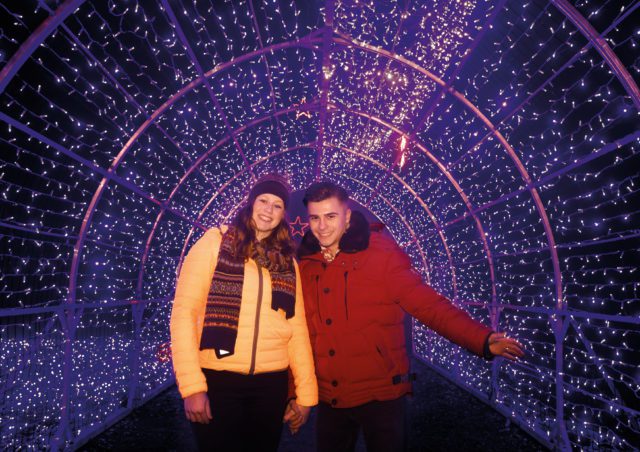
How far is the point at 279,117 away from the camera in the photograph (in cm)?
942

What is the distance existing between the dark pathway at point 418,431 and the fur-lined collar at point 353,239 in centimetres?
320

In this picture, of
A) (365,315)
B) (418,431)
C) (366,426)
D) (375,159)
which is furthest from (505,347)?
(375,159)

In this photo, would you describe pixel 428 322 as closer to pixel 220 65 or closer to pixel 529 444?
pixel 529 444

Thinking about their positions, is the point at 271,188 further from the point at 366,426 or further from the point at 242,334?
the point at 366,426

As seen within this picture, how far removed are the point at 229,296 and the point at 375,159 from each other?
910 cm

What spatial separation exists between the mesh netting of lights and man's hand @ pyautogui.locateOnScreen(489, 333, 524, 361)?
7.54 ft

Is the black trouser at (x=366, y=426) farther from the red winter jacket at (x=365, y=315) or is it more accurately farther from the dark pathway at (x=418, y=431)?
the dark pathway at (x=418, y=431)

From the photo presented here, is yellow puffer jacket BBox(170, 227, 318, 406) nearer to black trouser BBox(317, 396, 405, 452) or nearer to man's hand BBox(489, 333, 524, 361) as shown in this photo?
black trouser BBox(317, 396, 405, 452)

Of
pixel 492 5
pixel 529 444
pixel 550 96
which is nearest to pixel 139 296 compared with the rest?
pixel 529 444

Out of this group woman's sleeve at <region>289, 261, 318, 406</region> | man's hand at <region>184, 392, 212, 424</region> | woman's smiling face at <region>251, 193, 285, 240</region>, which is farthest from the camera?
woman's smiling face at <region>251, 193, 285, 240</region>

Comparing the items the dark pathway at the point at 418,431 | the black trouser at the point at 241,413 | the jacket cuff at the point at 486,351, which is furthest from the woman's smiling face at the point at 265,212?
the dark pathway at the point at 418,431

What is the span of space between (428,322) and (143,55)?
16.6 metres

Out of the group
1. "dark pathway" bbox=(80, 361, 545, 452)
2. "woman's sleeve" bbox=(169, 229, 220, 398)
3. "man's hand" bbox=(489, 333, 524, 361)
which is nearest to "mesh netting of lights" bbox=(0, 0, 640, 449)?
"dark pathway" bbox=(80, 361, 545, 452)

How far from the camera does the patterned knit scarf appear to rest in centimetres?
246
